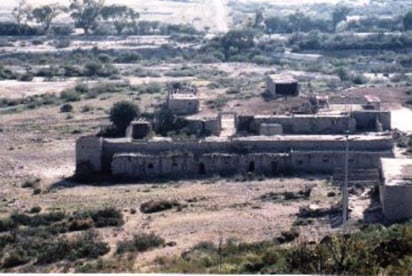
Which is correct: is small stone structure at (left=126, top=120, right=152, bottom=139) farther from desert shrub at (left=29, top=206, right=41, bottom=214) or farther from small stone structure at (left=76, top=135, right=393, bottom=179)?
desert shrub at (left=29, top=206, right=41, bottom=214)

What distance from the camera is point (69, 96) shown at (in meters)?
51.3

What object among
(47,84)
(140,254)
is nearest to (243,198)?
(140,254)

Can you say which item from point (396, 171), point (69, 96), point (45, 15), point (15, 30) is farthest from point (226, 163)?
point (45, 15)

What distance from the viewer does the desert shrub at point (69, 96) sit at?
167ft

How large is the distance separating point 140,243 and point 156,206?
465cm

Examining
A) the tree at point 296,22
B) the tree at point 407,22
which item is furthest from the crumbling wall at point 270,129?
the tree at point 296,22

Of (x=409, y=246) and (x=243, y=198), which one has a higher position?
(x=409, y=246)

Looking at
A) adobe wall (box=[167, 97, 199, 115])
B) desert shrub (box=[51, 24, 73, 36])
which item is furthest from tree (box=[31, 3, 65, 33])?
adobe wall (box=[167, 97, 199, 115])

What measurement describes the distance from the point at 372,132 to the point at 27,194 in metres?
13.9

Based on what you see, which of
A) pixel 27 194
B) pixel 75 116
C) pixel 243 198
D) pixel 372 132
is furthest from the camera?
pixel 75 116

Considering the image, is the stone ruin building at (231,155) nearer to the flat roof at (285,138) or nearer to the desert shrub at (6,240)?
the flat roof at (285,138)

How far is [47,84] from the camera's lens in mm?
58875

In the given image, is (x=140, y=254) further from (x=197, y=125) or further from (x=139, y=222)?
(x=197, y=125)

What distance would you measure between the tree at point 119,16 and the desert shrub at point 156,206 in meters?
64.1
